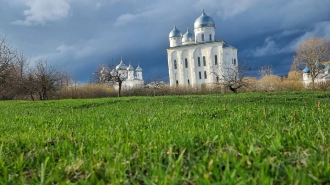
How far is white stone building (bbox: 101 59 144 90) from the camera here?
46.0 m

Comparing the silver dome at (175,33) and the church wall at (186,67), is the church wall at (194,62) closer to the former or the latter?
the church wall at (186,67)

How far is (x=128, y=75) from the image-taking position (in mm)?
72125

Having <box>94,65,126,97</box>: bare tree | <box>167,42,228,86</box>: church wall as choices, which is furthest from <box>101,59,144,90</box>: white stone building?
<box>167,42,228,86</box>: church wall

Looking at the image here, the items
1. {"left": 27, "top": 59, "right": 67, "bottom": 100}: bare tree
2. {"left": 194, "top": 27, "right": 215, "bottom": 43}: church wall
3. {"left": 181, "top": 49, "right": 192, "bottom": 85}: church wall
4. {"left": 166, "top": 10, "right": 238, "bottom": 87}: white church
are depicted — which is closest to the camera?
{"left": 27, "top": 59, "right": 67, "bottom": 100}: bare tree

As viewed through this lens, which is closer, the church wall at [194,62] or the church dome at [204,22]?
the church dome at [204,22]

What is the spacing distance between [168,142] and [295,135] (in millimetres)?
1084

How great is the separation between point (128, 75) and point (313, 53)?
43.4 m

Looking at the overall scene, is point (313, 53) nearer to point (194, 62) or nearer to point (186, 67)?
point (194, 62)

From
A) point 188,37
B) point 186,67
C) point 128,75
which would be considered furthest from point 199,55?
point 128,75

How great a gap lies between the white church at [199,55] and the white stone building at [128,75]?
1025 cm

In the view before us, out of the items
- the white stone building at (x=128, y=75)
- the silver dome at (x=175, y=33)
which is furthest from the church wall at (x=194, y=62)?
the white stone building at (x=128, y=75)

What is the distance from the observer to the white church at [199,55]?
192 feet

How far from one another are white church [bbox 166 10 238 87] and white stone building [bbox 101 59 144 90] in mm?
10248

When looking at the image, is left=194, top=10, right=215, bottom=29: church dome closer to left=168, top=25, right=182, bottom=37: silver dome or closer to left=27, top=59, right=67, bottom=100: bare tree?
left=168, top=25, right=182, bottom=37: silver dome
